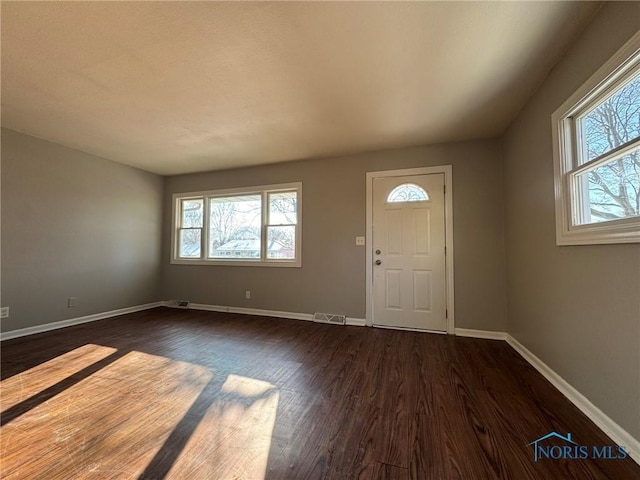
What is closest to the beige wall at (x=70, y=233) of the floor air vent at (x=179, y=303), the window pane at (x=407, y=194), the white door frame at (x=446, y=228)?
the floor air vent at (x=179, y=303)

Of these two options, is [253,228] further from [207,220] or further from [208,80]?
[208,80]

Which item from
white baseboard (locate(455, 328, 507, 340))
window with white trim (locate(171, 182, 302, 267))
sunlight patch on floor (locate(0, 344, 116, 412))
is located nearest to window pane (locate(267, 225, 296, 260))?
window with white trim (locate(171, 182, 302, 267))

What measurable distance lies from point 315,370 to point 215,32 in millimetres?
2662

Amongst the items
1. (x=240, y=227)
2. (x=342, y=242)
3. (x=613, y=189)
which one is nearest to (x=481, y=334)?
(x=342, y=242)

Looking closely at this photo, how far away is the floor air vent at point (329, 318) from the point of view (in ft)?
12.1

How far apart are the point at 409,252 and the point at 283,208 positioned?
207 cm

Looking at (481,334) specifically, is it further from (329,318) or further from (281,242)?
(281,242)

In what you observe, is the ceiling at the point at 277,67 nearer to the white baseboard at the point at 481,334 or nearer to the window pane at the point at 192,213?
the window pane at the point at 192,213

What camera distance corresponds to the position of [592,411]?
5.16 ft

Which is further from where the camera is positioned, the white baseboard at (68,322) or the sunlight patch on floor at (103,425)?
the white baseboard at (68,322)

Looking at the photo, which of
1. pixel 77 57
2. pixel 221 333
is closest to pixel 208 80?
pixel 77 57

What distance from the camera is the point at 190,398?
5.99 feet

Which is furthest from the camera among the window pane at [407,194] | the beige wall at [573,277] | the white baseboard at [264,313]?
the white baseboard at [264,313]

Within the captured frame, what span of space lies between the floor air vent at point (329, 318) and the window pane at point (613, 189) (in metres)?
2.75
